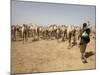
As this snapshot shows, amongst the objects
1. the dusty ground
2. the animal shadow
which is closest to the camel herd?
the dusty ground

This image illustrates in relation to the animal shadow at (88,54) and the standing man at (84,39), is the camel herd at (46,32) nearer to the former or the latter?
the standing man at (84,39)

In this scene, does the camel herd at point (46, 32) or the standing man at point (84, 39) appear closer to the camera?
the camel herd at point (46, 32)

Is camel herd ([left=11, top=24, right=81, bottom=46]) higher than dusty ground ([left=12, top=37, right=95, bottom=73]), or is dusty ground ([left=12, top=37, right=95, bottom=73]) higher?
camel herd ([left=11, top=24, right=81, bottom=46])

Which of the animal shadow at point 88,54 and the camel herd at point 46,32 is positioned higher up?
the camel herd at point 46,32

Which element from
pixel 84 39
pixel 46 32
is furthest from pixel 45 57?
pixel 84 39

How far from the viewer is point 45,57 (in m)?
2.51

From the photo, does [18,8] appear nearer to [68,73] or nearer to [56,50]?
[56,50]

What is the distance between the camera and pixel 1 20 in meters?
2.30

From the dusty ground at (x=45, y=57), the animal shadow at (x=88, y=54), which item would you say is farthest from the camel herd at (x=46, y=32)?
the animal shadow at (x=88, y=54)

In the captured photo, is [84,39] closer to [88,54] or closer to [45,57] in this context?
[88,54]

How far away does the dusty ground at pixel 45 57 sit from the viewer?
2387 millimetres

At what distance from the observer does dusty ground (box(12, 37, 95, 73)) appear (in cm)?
239

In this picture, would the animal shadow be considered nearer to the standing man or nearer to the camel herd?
the standing man
